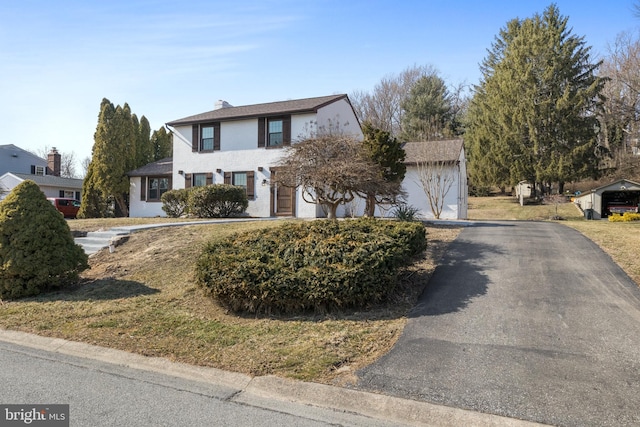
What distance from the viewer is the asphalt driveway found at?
3336 millimetres

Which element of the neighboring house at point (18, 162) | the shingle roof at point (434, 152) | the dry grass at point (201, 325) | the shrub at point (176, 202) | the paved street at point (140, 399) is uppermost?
the neighboring house at point (18, 162)

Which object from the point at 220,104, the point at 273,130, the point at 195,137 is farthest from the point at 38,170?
the point at 273,130

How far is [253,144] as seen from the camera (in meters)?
19.5

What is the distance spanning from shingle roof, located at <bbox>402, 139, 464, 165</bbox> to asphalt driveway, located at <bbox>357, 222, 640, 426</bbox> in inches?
515

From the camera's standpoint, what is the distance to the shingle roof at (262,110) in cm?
1848

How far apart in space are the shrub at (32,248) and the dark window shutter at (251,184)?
11.8 metres

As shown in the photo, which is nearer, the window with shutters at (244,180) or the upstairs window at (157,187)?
the window with shutters at (244,180)

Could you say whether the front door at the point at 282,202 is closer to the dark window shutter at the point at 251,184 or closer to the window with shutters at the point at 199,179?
the dark window shutter at the point at 251,184

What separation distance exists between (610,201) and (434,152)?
1284 cm

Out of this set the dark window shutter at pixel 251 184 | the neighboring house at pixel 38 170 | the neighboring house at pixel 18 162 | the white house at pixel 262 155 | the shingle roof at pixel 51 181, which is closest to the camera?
the white house at pixel 262 155

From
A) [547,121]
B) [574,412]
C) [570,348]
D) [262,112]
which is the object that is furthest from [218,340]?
[547,121]

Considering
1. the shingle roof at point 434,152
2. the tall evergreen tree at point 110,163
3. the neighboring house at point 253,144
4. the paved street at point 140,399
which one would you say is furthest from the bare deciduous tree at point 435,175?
the tall evergreen tree at point 110,163

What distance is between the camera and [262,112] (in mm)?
19219

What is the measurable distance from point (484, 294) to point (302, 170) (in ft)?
18.5
